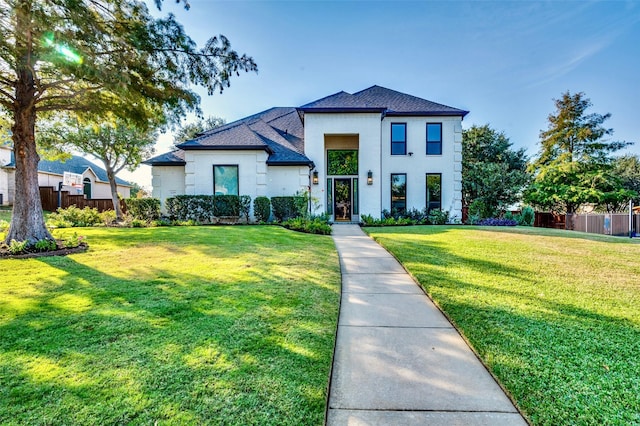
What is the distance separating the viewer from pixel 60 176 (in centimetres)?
2455

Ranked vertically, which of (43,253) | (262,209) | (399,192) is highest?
(399,192)

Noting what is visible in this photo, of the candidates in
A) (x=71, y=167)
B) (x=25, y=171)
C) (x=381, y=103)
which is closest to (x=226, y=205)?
(x=25, y=171)

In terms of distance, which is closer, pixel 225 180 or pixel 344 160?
pixel 225 180

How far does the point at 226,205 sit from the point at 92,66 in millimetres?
7673

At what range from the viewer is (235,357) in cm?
242

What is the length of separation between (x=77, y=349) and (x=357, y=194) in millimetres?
14069

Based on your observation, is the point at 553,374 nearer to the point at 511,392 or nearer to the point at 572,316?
the point at 511,392

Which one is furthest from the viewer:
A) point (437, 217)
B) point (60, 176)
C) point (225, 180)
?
point (60, 176)

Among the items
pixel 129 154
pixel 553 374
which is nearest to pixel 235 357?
pixel 553 374

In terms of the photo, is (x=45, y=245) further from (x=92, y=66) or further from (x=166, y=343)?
(x=166, y=343)

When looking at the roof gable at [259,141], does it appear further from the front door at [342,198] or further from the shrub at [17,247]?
the shrub at [17,247]

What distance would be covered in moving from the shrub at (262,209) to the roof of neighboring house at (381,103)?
5.04 metres

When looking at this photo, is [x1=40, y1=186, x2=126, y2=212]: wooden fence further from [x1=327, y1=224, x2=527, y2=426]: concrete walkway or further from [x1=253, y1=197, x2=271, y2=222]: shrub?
[x1=327, y1=224, x2=527, y2=426]: concrete walkway

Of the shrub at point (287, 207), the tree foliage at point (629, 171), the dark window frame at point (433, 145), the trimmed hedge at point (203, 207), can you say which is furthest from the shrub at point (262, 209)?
the tree foliage at point (629, 171)
